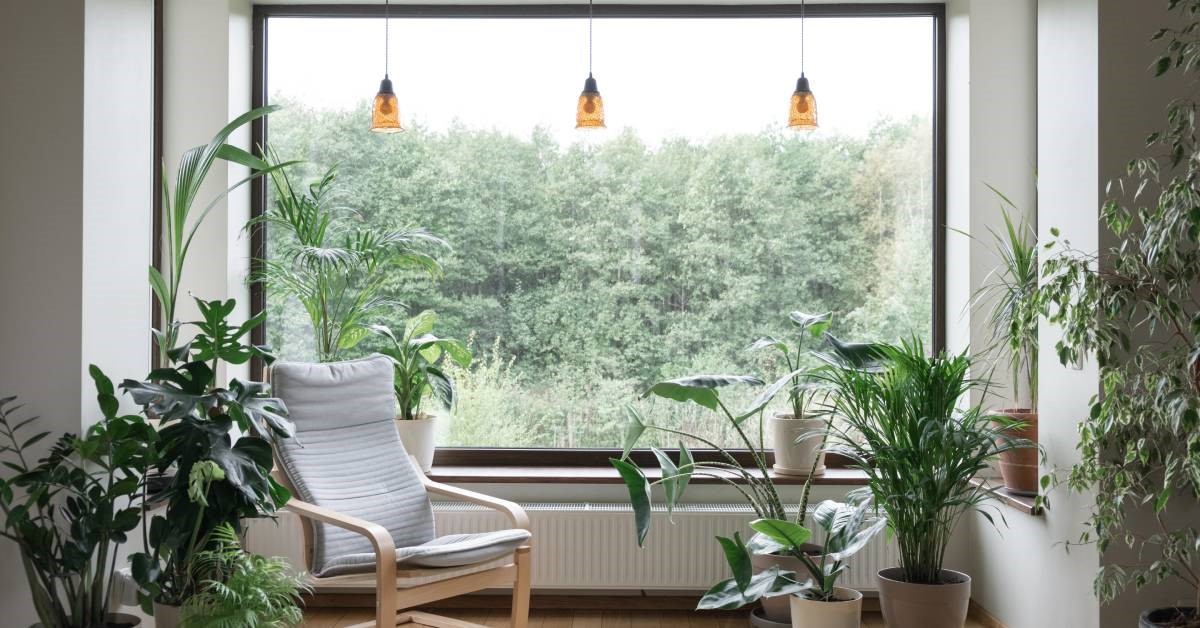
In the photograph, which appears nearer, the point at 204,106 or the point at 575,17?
the point at 204,106

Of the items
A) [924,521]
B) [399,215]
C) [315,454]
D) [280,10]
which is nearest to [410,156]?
[399,215]

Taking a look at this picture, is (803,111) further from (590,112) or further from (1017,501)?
(1017,501)

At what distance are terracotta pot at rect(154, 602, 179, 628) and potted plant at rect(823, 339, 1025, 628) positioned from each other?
222cm

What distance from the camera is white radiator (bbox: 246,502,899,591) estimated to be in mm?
3861

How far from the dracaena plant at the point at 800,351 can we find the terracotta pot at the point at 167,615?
83.4 inches

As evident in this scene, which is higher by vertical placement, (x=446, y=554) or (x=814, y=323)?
(x=814, y=323)

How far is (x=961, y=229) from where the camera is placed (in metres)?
4.09

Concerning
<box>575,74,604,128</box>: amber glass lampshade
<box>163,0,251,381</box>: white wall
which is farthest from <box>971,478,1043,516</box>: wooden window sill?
<box>163,0,251,381</box>: white wall

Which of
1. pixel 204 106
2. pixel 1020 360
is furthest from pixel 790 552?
pixel 204 106

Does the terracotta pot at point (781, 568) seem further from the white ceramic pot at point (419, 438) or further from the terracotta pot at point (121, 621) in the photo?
the terracotta pot at point (121, 621)

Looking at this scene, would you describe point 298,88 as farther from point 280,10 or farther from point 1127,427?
point 1127,427

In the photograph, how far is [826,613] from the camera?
10.2ft

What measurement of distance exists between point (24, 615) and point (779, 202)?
326cm

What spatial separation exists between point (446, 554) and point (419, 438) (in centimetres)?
98
